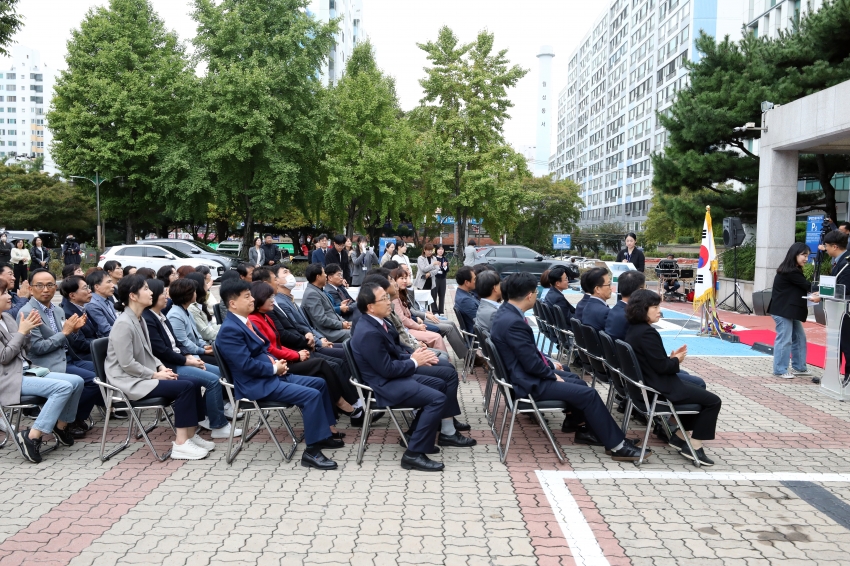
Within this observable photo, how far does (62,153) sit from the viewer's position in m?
31.5

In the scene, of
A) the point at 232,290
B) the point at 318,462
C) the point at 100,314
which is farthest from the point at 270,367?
the point at 100,314

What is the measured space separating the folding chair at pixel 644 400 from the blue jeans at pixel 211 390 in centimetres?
344

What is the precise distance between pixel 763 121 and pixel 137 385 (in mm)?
14486

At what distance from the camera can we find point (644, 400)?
17.2 feet

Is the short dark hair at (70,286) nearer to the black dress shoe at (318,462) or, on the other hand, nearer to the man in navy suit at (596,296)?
the black dress shoe at (318,462)

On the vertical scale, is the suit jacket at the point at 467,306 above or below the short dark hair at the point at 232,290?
below

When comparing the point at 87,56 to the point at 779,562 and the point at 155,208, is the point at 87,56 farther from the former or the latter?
the point at 779,562

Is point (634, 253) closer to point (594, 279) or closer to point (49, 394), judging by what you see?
point (594, 279)

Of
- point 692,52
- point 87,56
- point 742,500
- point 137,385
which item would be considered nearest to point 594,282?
point 742,500

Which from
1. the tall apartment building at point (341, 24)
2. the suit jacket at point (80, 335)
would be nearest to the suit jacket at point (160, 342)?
the suit jacket at point (80, 335)

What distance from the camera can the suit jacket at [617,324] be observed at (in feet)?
19.9

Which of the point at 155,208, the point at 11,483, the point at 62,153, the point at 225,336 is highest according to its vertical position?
the point at 62,153

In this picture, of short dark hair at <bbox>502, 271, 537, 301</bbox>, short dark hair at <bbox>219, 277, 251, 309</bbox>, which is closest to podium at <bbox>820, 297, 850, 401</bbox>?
short dark hair at <bbox>502, 271, 537, 301</bbox>

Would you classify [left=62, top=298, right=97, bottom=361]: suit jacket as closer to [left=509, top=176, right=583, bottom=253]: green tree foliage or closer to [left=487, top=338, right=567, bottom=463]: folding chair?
[left=487, top=338, right=567, bottom=463]: folding chair
